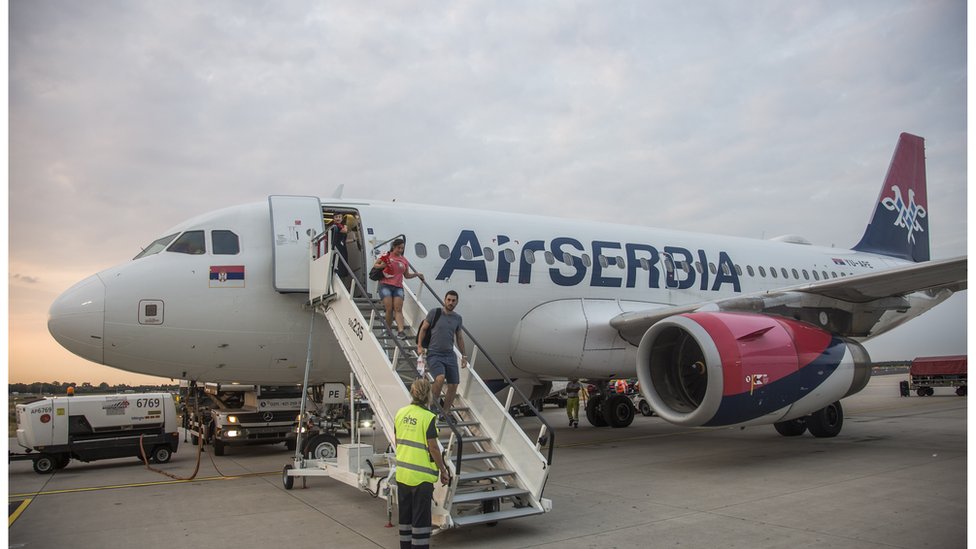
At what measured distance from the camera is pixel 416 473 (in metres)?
5.15

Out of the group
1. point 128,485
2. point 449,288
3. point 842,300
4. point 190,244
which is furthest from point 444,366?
point 842,300

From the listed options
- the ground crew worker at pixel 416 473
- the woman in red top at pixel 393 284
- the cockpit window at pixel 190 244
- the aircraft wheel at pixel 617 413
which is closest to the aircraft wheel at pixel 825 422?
the aircraft wheel at pixel 617 413

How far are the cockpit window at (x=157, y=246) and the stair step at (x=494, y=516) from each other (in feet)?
20.0

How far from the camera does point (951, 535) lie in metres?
5.52

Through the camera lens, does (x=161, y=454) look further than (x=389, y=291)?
Yes

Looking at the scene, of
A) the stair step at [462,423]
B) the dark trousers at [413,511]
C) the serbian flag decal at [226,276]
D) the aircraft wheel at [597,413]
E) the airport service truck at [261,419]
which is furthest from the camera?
the aircraft wheel at [597,413]

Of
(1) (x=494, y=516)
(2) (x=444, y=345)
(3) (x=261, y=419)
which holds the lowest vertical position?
(1) (x=494, y=516)

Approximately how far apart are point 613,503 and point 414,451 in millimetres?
2797

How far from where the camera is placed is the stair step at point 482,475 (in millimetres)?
5969

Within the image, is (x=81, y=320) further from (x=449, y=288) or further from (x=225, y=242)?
(x=449, y=288)

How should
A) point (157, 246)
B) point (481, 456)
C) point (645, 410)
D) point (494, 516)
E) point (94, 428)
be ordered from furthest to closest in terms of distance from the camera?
point (645, 410), point (94, 428), point (157, 246), point (481, 456), point (494, 516)

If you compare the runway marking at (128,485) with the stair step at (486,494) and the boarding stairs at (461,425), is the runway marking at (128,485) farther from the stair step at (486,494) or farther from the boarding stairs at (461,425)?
the stair step at (486,494)

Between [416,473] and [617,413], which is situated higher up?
[416,473]

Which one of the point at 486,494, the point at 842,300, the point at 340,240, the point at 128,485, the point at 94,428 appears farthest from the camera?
the point at 94,428
